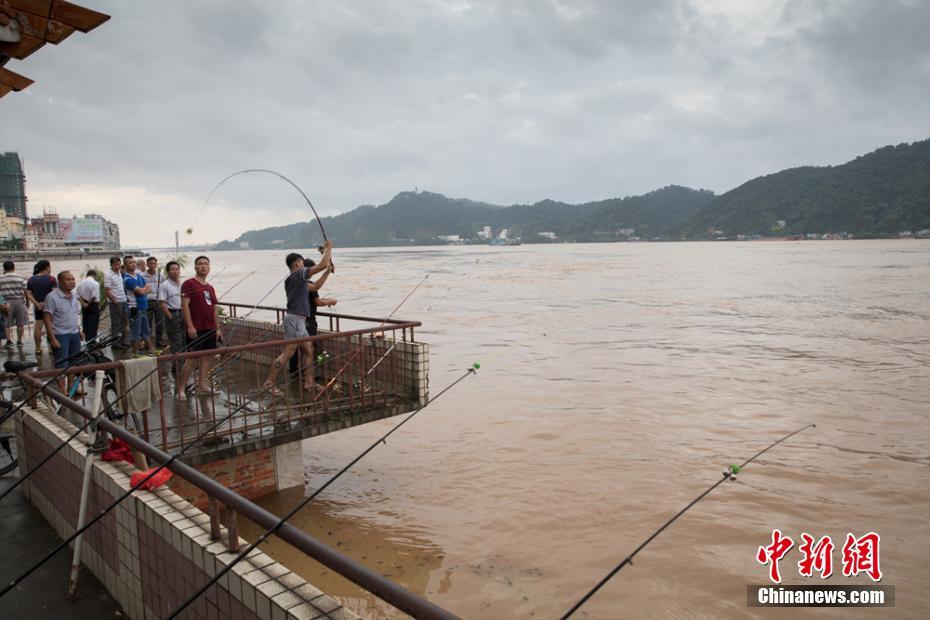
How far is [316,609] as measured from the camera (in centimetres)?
270

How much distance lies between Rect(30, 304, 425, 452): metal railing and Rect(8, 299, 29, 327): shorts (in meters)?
6.26

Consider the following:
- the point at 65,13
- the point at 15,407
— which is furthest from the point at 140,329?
the point at 65,13

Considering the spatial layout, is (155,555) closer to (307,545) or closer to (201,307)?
(307,545)

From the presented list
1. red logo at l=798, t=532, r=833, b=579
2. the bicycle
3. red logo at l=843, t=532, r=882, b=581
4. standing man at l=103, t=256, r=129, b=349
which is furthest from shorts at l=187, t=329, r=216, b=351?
red logo at l=843, t=532, r=882, b=581

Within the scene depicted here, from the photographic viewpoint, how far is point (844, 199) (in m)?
133

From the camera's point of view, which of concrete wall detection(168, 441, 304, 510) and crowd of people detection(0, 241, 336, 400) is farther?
crowd of people detection(0, 241, 336, 400)

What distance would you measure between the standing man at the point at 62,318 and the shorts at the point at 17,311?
571cm

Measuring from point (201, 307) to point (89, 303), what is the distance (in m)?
5.63

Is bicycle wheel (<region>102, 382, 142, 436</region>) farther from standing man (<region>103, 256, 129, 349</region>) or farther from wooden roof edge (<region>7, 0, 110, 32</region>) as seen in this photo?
standing man (<region>103, 256, 129, 349</region>)

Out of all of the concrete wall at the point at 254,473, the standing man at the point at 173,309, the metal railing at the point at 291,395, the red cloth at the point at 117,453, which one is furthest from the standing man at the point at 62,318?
the red cloth at the point at 117,453

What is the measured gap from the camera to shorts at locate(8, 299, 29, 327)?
13398mm

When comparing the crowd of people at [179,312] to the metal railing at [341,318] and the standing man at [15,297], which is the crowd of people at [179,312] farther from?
the metal railing at [341,318]

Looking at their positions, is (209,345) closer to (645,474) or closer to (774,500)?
(645,474)

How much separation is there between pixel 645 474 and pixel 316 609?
25.5 feet
